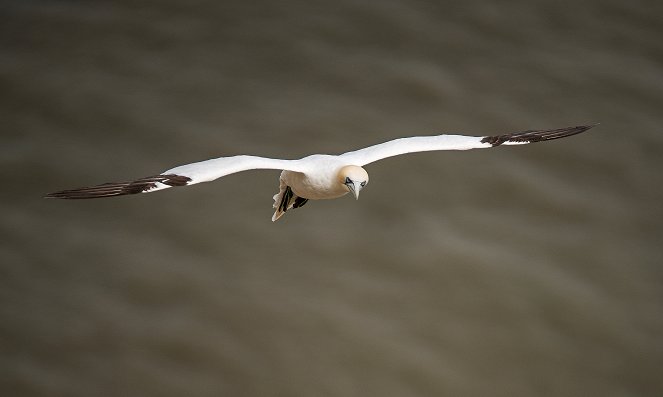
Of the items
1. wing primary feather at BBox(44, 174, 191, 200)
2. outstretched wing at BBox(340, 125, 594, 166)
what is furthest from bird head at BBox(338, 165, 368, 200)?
wing primary feather at BBox(44, 174, 191, 200)

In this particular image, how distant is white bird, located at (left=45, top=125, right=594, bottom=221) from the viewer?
390 cm

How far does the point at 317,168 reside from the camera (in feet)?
14.5

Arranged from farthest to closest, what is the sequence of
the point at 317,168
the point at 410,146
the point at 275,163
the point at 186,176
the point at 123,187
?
the point at 410,146 < the point at 317,168 < the point at 275,163 < the point at 186,176 < the point at 123,187

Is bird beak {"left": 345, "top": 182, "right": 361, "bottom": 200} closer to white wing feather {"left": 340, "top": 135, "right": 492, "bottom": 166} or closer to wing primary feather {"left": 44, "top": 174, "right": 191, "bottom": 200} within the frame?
white wing feather {"left": 340, "top": 135, "right": 492, "bottom": 166}

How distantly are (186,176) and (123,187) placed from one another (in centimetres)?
Result: 33

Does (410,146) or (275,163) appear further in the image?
(410,146)

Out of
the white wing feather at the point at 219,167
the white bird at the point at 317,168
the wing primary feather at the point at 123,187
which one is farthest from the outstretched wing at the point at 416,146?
the wing primary feather at the point at 123,187

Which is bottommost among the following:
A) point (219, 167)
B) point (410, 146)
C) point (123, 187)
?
point (123, 187)

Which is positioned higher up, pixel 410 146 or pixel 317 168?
pixel 410 146

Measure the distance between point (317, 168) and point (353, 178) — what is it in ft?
0.68

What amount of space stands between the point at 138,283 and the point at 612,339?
3.58 m

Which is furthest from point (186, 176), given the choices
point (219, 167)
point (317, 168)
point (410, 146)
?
point (410, 146)

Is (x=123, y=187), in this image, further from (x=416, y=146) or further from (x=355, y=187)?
(x=416, y=146)

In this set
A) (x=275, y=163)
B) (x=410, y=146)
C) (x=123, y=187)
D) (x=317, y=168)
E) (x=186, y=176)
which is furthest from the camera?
(x=410, y=146)
